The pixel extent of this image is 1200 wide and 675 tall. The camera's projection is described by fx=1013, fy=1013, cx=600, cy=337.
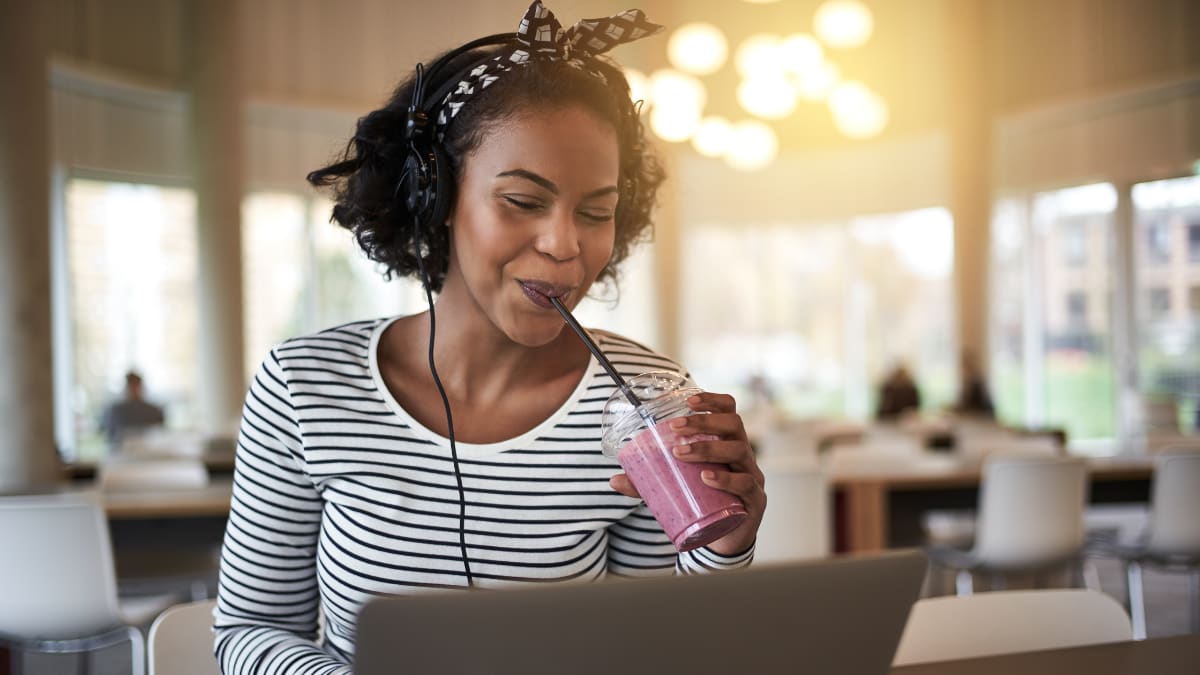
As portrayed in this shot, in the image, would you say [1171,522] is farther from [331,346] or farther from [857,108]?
[331,346]

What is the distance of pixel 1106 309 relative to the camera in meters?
8.56

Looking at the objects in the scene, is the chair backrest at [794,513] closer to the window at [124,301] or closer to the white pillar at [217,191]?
the window at [124,301]

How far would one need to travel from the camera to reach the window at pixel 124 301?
7.29 metres

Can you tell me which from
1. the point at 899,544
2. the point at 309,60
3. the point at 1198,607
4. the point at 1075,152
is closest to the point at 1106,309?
the point at 1075,152

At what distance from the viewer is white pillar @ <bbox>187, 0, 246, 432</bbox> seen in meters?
7.80

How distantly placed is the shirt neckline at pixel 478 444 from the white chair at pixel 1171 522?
9.46 ft

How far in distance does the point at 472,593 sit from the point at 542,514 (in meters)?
0.52

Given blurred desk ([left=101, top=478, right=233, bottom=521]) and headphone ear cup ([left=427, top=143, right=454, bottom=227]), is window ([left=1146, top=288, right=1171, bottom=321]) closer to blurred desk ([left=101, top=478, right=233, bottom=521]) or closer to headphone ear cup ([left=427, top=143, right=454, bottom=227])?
blurred desk ([left=101, top=478, right=233, bottom=521])

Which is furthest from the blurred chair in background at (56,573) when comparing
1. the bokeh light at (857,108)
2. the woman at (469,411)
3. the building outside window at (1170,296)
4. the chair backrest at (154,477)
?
the building outside window at (1170,296)

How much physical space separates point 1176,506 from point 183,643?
10.8 feet

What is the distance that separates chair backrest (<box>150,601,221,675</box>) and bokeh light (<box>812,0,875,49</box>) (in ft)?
14.4

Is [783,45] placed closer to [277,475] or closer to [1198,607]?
[1198,607]

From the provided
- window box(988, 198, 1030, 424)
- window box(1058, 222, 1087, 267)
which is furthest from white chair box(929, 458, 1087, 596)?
window box(988, 198, 1030, 424)

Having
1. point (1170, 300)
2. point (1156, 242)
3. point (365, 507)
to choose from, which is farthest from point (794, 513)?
point (1156, 242)
